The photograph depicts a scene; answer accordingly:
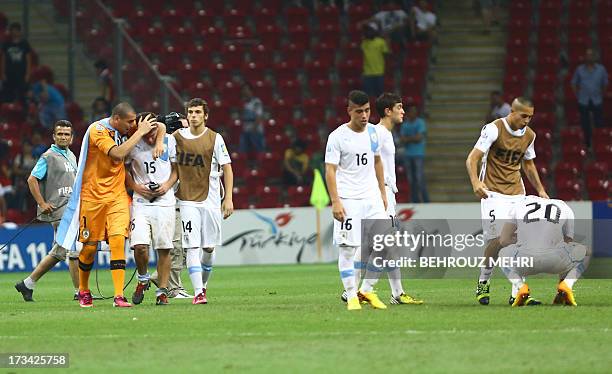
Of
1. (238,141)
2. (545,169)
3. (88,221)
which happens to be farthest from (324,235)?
(88,221)

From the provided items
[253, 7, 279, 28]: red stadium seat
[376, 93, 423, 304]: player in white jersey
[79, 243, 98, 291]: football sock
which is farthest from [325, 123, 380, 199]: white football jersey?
[253, 7, 279, 28]: red stadium seat

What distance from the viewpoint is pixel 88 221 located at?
571 inches

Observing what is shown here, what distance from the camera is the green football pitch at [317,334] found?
9672 millimetres

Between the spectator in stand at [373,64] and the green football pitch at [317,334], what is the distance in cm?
1420

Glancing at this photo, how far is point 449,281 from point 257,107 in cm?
1152

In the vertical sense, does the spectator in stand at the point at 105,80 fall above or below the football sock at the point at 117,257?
above

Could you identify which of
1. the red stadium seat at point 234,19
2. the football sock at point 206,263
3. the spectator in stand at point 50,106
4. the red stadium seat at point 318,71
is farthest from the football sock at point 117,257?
the red stadium seat at point 234,19

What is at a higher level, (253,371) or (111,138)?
(111,138)

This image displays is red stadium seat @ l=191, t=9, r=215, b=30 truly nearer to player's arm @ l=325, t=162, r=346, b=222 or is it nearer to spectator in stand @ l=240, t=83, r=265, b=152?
spectator in stand @ l=240, t=83, r=265, b=152

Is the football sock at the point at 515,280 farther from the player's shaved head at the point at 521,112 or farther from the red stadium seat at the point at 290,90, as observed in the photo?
the red stadium seat at the point at 290,90

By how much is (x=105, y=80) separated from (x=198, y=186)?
11791 millimetres

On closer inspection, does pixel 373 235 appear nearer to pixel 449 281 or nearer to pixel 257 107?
pixel 449 281

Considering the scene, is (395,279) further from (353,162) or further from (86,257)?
(86,257)

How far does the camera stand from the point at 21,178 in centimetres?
2612
